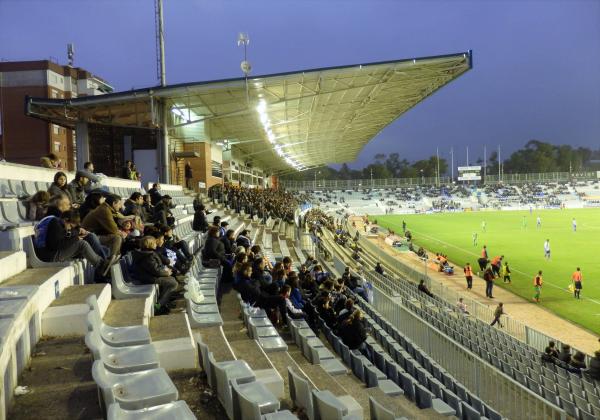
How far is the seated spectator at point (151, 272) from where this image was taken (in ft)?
17.7

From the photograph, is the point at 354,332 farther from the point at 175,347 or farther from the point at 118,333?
the point at 118,333

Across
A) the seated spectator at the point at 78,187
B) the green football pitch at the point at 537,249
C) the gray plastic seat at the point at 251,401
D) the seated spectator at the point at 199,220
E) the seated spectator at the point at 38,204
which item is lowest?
the green football pitch at the point at 537,249

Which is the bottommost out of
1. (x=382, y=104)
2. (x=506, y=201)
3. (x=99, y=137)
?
(x=506, y=201)

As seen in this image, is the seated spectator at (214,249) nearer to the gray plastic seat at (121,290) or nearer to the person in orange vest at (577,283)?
the gray plastic seat at (121,290)

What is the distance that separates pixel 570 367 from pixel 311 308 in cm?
519

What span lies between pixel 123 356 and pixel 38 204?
3.82 meters

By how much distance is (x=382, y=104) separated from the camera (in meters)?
29.5

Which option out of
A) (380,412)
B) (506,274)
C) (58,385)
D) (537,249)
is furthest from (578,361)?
(537,249)

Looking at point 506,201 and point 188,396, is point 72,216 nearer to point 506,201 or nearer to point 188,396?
point 188,396

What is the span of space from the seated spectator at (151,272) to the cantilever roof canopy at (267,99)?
46.9 feet

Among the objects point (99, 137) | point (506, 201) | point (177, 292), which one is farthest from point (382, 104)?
point (506, 201)

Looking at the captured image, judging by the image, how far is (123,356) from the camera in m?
3.13

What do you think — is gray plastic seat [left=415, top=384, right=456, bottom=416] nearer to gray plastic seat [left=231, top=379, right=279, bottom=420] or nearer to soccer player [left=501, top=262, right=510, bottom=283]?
gray plastic seat [left=231, top=379, right=279, bottom=420]

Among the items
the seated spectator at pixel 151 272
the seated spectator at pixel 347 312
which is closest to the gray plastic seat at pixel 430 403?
the seated spectator at pixel 347 312
